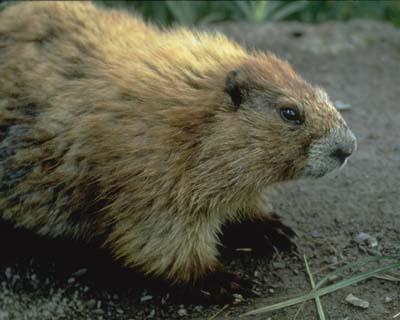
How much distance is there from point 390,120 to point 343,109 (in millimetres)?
408

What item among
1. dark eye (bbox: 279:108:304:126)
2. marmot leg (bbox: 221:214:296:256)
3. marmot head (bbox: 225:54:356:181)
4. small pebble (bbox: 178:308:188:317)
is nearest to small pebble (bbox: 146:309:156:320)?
small pebble (bbox: 178:308:188:317)

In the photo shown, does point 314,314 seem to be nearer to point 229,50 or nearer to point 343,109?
point 229,50

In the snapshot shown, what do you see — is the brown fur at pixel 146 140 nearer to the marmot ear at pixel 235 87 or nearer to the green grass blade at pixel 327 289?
the marmot ear at pixel 235 87

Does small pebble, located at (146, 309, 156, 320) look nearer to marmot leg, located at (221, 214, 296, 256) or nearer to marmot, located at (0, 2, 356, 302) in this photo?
marmot, located at (0, 2, 356, 302)

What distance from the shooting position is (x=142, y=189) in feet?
12.3

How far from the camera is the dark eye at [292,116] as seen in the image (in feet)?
12.2

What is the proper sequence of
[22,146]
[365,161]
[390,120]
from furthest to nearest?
1. [390,120]
2. [365,161]
3. [22,146]

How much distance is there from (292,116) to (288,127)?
7 centimetres

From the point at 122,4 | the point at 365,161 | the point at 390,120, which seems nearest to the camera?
the point at 365,161

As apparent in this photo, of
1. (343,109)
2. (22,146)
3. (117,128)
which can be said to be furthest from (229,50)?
(343,109)

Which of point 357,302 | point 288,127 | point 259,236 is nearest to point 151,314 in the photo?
point 259,236

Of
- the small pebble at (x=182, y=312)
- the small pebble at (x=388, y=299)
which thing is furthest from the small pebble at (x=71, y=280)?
the small pebble at (x=388, y=299)

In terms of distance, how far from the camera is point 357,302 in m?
3.76

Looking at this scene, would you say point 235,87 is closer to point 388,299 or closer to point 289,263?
point 289,263
